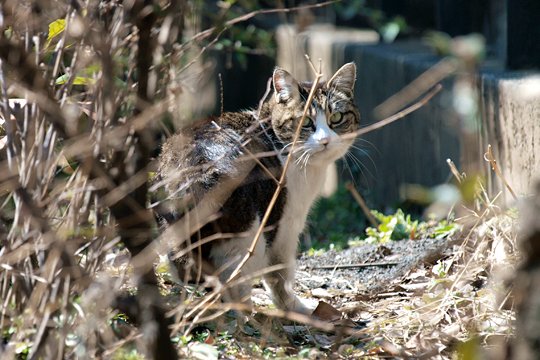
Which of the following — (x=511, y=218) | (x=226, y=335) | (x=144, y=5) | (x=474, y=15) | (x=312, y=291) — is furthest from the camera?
(x=474, y=15)

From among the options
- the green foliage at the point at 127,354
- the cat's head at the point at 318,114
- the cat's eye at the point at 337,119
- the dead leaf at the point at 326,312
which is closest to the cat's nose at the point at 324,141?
the cat's head at the point at 318,114

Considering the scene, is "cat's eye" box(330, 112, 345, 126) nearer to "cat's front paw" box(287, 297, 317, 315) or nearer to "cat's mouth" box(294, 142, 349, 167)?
"cat's mouth" box(294, 142, 349, 167)

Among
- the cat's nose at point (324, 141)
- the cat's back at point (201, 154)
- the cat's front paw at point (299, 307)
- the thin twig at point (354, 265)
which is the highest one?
the cat's back at point (201, 154)

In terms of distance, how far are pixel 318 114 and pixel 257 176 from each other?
0.75m

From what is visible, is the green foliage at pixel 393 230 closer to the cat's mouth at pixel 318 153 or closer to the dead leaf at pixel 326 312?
the cat's mouth at pixel 318 153

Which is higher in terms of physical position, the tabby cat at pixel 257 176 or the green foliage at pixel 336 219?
the tabby cat at pixel 257 176

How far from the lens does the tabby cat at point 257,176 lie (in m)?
4.10

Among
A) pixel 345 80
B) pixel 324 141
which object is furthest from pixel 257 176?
pixel 345 80

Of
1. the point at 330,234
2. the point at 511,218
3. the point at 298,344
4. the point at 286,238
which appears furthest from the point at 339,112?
the point at 330,234

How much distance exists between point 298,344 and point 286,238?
0.87 metres

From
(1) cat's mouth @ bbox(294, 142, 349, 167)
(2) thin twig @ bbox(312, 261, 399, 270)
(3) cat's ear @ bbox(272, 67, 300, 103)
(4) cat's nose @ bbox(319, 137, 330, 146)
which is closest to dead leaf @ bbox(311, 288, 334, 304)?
(2) thin twig @ bbox(312, 261, 399, 270)

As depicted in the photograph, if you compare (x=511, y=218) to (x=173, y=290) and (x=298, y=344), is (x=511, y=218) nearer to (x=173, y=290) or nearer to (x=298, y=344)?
(x=298, y=344)

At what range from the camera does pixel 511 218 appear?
166 inches

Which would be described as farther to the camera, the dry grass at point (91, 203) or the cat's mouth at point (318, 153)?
the cat's mouth at point (318, 153)
